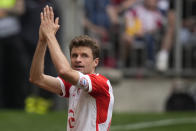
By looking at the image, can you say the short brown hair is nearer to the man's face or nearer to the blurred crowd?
the man's face

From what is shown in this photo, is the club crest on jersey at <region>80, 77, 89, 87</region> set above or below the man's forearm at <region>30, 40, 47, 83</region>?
below

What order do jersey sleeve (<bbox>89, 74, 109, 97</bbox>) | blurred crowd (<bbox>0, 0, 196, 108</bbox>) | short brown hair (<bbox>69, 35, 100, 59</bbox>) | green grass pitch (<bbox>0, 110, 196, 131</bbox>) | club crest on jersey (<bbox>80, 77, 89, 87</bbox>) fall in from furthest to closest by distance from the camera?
blurred crowd (<bbox>0, 0, 196, 108</bbox>) → green grass pitch (<bbox>0, 110, 196, 131</bbox>) → short brown hair (<bbox>69, 35, 100, 59</bbox>) → jersey sleeve (<bbox>89, 74, 109, 97</bbox>) → club crest on jersey (<bbox>80, 77, 89, 87</bbox>)

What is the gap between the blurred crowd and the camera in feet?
44.0

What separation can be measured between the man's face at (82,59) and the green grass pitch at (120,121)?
17.5 ft

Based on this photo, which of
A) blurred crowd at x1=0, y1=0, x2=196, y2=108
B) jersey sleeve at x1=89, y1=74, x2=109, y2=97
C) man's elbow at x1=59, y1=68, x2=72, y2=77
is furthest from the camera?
blurred crowd at x1=0, y1=0, x2=196, y2=108

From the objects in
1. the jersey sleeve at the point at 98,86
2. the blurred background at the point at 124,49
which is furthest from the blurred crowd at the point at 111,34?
the jersey sleeve at the point at 98,86

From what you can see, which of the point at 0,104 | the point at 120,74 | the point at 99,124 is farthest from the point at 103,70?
the point at 99,124

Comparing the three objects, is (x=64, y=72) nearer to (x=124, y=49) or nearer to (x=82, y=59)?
(x=82, y=59)

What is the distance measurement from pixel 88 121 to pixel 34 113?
22.9 ft

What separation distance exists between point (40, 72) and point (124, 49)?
8176 mm

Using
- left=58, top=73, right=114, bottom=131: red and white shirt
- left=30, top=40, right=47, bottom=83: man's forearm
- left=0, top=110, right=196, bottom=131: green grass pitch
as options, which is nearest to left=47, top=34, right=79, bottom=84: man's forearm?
left=30, top=40, right=47, bottom=83: man's forearm

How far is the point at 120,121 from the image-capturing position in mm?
12031

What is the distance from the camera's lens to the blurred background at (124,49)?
44.2 ft

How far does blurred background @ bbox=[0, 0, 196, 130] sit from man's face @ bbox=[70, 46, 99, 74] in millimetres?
7428
